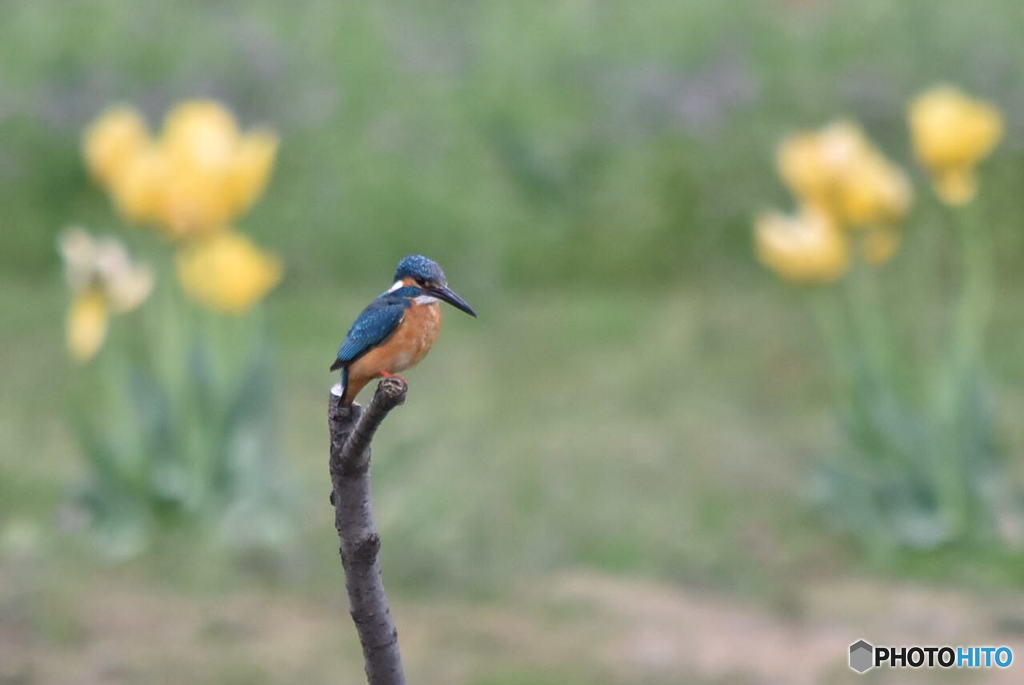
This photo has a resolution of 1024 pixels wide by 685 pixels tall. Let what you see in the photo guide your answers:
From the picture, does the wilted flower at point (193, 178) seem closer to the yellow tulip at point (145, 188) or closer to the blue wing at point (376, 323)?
the yellow tulip at point (145, 188)

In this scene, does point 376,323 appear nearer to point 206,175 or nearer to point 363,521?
point 363,521

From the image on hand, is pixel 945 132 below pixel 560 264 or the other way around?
below

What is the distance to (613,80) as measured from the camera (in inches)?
207

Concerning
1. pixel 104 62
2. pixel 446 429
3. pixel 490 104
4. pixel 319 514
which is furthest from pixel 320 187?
pixel 319 514

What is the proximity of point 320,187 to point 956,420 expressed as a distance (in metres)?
2.44

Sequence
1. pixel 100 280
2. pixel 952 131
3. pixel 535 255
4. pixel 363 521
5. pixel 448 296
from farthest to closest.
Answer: pixel 535 255 → pixel 952 131 → pixel 100 280 → pixel 363 521 → pixel 448 296

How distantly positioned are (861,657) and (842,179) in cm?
88

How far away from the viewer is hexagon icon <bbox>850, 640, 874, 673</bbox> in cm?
261

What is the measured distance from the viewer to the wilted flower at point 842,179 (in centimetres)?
292

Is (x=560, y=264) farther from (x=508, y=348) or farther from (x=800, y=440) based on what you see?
(x=800, y=440)

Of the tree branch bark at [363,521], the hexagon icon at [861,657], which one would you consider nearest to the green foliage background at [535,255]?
the hexagon icon at [861,657]

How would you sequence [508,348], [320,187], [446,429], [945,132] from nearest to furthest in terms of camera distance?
[945,132] < [446,429] < [508,348] < [320,187]

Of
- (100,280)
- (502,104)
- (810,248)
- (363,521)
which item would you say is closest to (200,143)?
(100,280)

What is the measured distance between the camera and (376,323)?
97 cm
